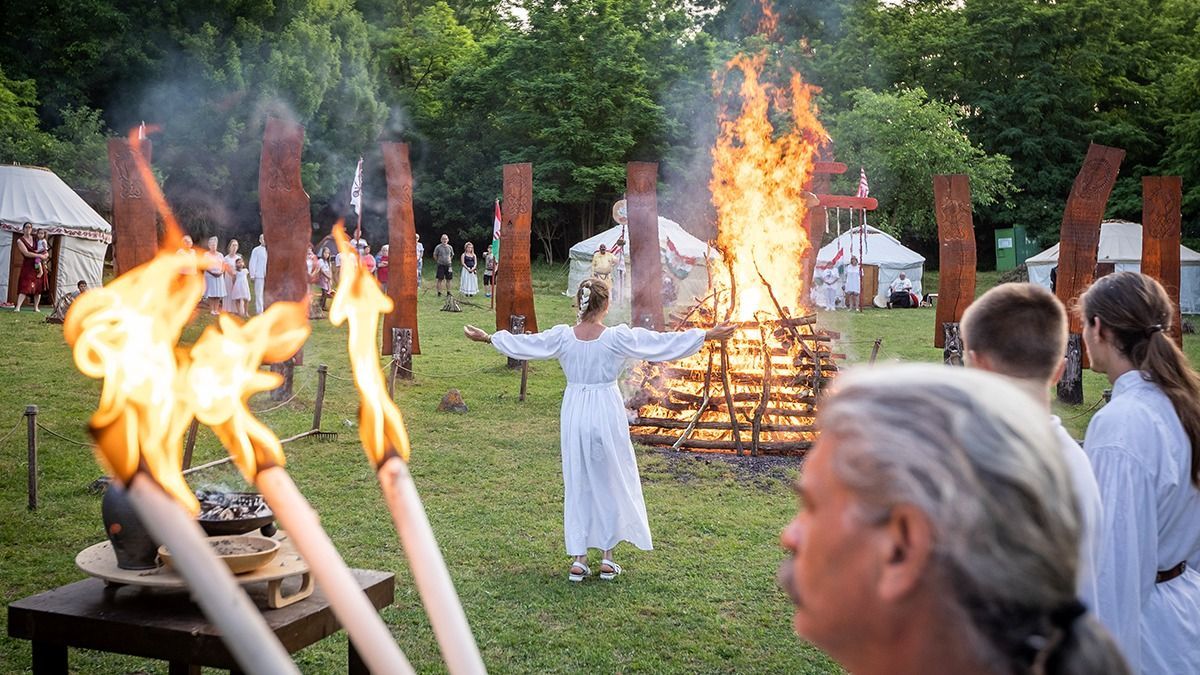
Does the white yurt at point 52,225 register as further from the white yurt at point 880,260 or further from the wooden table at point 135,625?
the white yurt at point 880,260

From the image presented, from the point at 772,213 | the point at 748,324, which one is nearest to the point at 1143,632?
the point at 748,324

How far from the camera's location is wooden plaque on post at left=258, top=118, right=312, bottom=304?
475 inches

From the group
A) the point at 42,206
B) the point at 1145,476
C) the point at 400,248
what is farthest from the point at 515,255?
the point at 42,206

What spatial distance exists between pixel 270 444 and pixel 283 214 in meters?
11.1

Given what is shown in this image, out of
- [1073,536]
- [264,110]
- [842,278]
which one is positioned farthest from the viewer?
[264,110]

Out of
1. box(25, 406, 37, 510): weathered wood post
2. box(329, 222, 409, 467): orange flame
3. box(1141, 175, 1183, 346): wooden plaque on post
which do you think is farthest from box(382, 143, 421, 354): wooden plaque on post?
box(329, 222, 409, 467): orange flame

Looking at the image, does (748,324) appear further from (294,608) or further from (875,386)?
(875,386)

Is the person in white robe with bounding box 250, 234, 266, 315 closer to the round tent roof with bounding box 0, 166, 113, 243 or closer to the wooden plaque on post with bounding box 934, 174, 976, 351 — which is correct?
the round tent roof with bounding box 0, 166, 113, 243

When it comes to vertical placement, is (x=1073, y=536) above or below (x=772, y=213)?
below

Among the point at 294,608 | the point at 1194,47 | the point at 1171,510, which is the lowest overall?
the point at 294,608

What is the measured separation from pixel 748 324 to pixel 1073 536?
10868 millimetres

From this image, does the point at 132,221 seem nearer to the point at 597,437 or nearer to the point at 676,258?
the point at 597,437

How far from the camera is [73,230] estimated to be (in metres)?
21.9

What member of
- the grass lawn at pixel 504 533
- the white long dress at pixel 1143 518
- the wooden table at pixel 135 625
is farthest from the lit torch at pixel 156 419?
the grass lawn at pixel 504 533
